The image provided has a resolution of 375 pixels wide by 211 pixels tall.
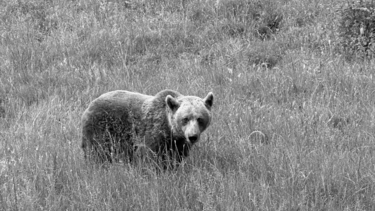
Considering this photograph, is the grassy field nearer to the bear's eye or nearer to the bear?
the bear

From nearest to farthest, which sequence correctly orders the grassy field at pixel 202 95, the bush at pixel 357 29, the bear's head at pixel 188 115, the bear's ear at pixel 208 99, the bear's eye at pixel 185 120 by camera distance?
the grassy field at pixel 202 95 → the bear's head at pixel 188 115 → the bear's eye at pixel 185 120 → the bear's ear at pixel 208 99 → the bush at pixel 357 29

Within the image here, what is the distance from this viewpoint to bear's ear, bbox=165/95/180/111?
20.1ft

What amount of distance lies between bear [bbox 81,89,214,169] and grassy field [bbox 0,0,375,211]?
0.26 meters

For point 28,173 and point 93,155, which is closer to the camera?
point 28,173

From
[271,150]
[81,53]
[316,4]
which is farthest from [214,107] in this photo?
[316,4]

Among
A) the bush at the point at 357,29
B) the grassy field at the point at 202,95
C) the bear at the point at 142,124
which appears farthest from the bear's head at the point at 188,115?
the bush at the point at 357,29

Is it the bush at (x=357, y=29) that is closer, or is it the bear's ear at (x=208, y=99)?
the bear's ear at (x=208, y=99)

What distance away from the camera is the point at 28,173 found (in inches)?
223

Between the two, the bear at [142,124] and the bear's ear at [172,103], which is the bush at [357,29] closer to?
the bear at [142,124]

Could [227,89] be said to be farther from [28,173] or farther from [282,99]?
[28,173]

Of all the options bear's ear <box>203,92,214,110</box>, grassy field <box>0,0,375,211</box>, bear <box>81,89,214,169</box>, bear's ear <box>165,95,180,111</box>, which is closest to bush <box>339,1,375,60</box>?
grassy field <box>0,0,375,211</box>

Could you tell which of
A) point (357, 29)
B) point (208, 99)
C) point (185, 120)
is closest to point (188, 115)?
point (185, 120)

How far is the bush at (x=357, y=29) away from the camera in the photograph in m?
8.94

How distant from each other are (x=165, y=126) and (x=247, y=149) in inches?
36.7
